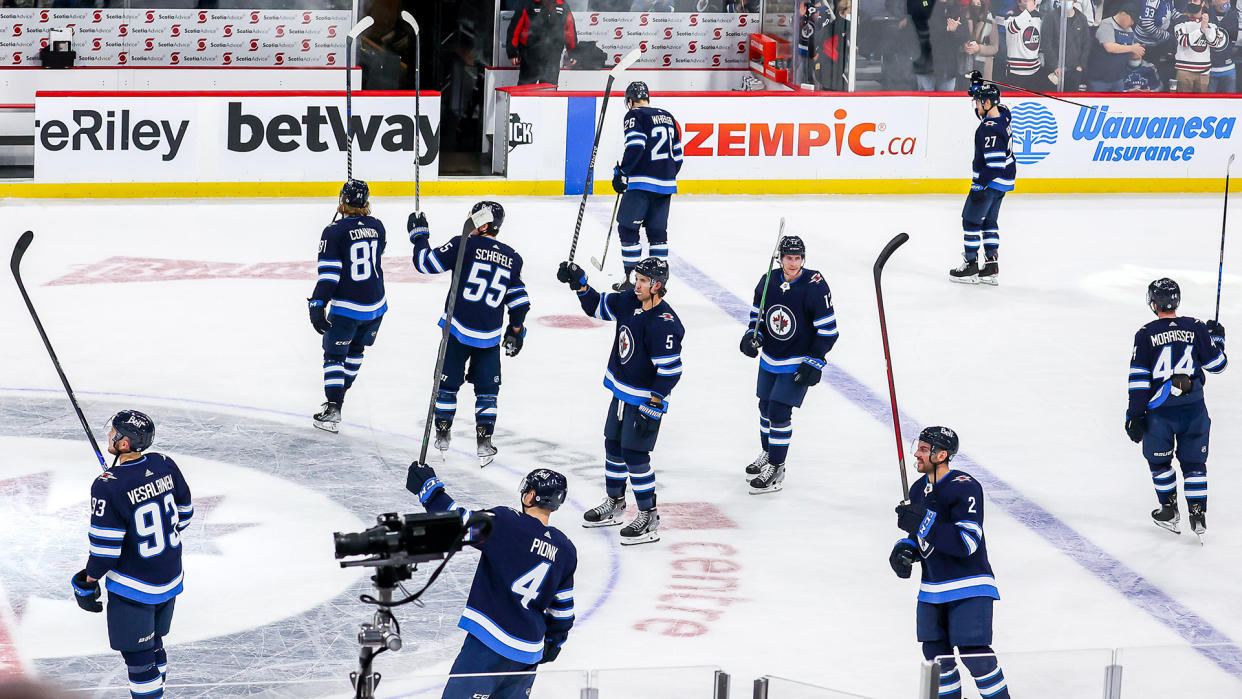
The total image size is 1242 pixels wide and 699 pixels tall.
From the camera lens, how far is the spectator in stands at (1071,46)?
17969mm

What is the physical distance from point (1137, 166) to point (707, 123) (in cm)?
457

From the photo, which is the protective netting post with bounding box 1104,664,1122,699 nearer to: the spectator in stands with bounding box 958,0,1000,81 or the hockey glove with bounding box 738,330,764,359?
the hockey glove with bounding box 738,330,764,359

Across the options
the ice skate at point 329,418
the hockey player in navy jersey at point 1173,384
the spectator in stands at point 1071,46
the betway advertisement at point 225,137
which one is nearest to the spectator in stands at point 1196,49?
the spectator in stands at point 1071,46

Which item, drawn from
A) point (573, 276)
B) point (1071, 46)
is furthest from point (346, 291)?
point (1071, 46)

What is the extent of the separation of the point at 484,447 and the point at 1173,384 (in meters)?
3.41

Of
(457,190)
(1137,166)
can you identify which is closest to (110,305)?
(457,190)

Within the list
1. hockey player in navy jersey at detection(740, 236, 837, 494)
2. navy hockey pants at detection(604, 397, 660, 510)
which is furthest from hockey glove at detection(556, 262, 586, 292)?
hockey player in navy jersey at detection(740, 236, 837, 494)

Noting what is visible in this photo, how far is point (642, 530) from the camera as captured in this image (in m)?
7.59

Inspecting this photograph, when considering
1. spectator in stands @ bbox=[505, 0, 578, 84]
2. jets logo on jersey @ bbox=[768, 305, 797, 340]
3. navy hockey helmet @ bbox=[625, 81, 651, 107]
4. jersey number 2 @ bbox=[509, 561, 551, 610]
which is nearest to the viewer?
jersey number 2 @ bbox=[509, 561, 551, 610]

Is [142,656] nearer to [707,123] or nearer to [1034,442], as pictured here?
[1034,442]

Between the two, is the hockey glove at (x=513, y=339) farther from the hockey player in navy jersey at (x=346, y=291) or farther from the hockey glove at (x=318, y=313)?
the hockey glove at (x=318, y=313)

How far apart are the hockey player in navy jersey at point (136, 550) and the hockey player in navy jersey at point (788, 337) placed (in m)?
3.41

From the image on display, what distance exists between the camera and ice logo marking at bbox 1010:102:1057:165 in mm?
16750

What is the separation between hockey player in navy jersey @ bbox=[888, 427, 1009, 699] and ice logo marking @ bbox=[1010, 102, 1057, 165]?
38.3ft
